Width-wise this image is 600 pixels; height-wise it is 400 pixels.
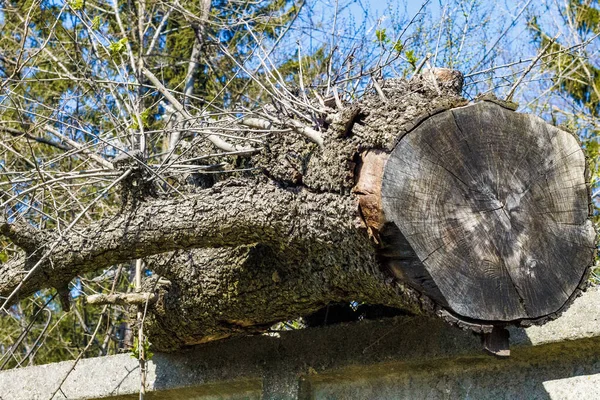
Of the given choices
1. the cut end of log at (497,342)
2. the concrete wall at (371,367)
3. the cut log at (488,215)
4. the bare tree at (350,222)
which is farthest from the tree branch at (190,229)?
the concrete wall at (371,367)

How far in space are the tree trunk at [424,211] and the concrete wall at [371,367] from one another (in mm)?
472

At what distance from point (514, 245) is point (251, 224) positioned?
0.95m

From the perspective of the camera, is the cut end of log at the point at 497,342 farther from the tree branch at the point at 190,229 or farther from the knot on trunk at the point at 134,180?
the knot on trunk at the point at 134,180

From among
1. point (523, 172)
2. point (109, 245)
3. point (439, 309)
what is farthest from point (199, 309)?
point (523, 172)

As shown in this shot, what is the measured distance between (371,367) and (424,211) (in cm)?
118

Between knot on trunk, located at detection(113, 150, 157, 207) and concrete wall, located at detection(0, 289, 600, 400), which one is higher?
knot on trunk, located at detection(113, 150, 157, 207)

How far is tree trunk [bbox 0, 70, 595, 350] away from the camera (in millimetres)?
2498

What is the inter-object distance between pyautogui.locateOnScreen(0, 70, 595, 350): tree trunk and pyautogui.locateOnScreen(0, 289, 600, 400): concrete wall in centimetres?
47

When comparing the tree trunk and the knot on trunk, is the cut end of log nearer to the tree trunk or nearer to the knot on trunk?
the tree trunk

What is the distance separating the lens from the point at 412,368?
3.45 m

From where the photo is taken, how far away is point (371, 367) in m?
3.48

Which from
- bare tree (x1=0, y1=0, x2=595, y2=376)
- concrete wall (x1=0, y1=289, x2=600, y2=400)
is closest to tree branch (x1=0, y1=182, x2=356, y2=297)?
bare tree (x1=0, y1=0, x2=595, y2=376)

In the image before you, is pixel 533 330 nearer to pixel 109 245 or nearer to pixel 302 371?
pixel 302 371

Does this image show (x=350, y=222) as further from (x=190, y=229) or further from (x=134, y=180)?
(x=134, y=180)
